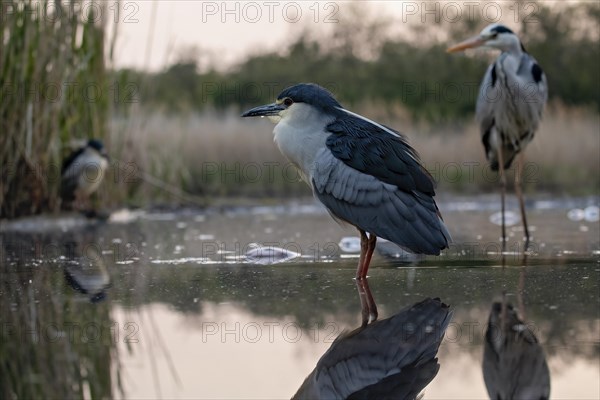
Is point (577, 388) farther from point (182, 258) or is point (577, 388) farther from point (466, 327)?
point (182, 258)

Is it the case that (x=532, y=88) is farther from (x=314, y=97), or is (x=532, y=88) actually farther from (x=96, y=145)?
(x=96, y=145)

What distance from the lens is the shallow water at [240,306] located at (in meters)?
3.67

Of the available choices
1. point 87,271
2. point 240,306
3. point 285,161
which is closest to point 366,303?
point 240,306

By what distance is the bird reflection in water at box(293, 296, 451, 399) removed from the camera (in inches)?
136

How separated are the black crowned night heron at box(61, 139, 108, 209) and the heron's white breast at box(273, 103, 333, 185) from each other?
4124 millimetres

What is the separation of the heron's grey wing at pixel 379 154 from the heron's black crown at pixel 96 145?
5.05m

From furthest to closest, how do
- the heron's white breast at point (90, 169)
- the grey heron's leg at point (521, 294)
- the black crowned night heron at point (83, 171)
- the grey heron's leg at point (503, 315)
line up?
the black crowned night heron at point (83, 171)
the heron's white breast at point (90, 169)
the grey heron's leg at point (521, 294)
the grey heron's leg at point (503, 315)

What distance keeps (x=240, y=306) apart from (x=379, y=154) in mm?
1214

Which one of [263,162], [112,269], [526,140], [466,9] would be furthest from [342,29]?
[112,269]

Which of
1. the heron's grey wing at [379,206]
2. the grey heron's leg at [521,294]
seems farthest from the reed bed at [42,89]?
the grey heron's leg at [521,294]

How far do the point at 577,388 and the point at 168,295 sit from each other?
2.75 metres

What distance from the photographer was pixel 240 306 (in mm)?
5145

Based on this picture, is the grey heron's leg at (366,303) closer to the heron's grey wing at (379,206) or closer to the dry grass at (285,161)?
the heron's grey wing at (379,206)

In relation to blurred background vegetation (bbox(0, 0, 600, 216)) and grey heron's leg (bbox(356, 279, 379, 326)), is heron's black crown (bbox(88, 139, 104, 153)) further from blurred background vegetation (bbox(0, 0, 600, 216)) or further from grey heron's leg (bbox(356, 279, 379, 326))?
grey heron's leg (bbox(356, 279, 379, 326))
